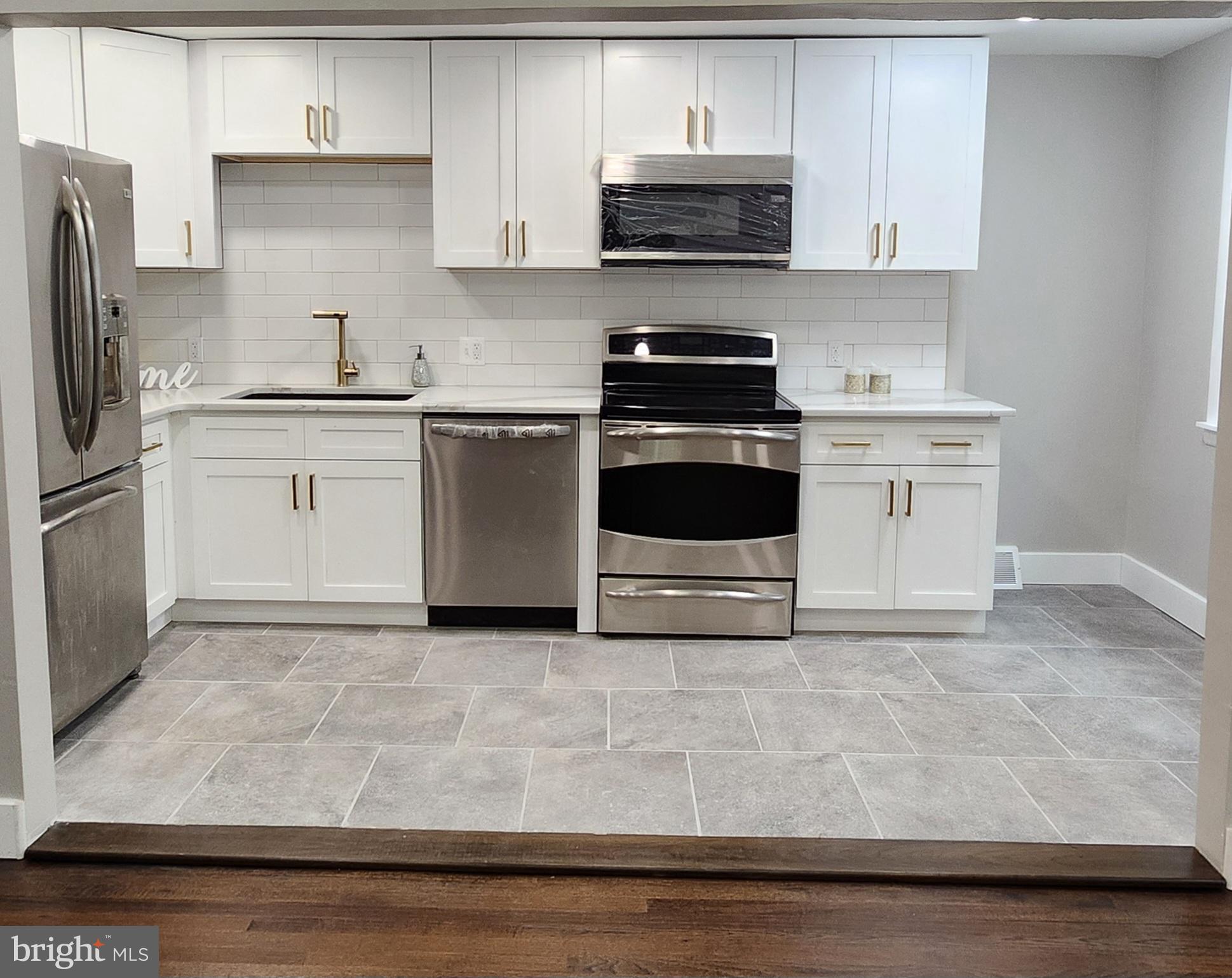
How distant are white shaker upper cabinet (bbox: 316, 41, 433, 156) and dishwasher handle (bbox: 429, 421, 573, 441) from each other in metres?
1.10

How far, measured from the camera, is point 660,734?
3436mm

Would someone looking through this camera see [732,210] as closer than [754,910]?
No

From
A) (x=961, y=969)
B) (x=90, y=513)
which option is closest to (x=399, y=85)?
(x=90, y=513)

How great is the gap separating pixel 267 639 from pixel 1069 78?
13.1 feet

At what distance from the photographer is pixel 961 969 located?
7.33 ft

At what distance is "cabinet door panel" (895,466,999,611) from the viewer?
4.33 m

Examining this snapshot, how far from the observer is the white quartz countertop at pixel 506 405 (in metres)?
4.26

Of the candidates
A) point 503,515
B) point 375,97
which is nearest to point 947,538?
point 503,515

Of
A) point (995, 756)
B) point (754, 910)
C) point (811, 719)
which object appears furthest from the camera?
point (811, 719)

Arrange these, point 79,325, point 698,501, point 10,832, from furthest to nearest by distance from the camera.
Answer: point 698,501 → point 79,325 → point 10,832

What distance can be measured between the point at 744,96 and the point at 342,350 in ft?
6.32

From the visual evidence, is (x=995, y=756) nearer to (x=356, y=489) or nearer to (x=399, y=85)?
(x=356, y=489)

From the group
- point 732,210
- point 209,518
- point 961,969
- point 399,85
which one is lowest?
point 961,969

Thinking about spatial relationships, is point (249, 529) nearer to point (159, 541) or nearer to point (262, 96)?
point (159, 541)
